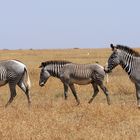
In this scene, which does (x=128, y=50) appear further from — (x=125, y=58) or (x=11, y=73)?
(x=11, y=73)

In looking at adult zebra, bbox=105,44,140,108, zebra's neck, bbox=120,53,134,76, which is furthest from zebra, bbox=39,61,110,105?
zebra's neck, bbox=120,53,134,76

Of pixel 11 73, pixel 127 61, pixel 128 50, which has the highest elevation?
pixel 128 50

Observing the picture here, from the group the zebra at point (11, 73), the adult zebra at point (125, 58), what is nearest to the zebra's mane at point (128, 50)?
the adult zebra at point (125, 58)

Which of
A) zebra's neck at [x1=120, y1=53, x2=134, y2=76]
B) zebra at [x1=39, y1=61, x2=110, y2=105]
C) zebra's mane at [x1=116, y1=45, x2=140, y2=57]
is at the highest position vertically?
zebra's mane at [x1=116, y1=45, x2=140, y2=57]

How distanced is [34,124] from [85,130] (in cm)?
131

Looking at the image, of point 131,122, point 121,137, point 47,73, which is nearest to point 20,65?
point 47,73

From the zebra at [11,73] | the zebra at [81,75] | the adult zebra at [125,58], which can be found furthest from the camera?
the zebra at [81,75]

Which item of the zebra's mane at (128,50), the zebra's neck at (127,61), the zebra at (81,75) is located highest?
the zebra's mane at (128,50)

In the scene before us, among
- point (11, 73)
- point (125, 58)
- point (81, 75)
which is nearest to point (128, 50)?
point (125, 58)

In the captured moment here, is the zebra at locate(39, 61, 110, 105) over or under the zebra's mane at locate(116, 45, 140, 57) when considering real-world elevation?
under

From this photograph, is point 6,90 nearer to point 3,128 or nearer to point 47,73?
point 47,73

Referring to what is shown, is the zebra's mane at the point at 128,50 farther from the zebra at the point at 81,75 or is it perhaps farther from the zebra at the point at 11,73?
the zebra at the point at 11,73

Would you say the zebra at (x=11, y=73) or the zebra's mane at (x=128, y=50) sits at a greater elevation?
the zebra's mane at (x=128, y=50)

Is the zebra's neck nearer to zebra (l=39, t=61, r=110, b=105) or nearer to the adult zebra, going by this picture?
the adult zebra
